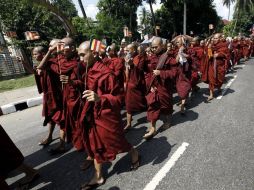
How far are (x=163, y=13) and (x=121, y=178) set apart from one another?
36.7 m

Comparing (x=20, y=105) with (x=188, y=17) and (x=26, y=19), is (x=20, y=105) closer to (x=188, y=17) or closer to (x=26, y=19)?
(x=26, y=19)

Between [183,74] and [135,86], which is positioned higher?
[135,86]

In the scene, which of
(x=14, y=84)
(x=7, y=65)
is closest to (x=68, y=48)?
(x=14, y=84)

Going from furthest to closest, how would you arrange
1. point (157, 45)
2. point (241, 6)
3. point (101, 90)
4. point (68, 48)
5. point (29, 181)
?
point (241, 6) < point (157, 45) < point (68, 48) < point (29, 181) < point (101, 90)

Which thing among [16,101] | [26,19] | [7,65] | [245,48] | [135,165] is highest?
[26,19]

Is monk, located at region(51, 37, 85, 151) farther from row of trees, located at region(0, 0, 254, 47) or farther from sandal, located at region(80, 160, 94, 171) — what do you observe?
row of trees, located at region(0, 0, 254, 47)

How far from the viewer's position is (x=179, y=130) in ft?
18.8

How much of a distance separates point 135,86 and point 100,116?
267 cm

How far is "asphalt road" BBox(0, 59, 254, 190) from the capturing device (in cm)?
379

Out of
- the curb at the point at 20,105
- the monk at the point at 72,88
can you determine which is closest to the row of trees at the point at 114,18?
the curb at the point at 20,105

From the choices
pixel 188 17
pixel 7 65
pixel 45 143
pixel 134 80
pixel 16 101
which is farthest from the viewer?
pixel 188 17

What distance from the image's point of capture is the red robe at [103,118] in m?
3.54

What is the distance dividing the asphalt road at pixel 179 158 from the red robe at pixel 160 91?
0.41 m

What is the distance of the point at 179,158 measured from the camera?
445 cm
